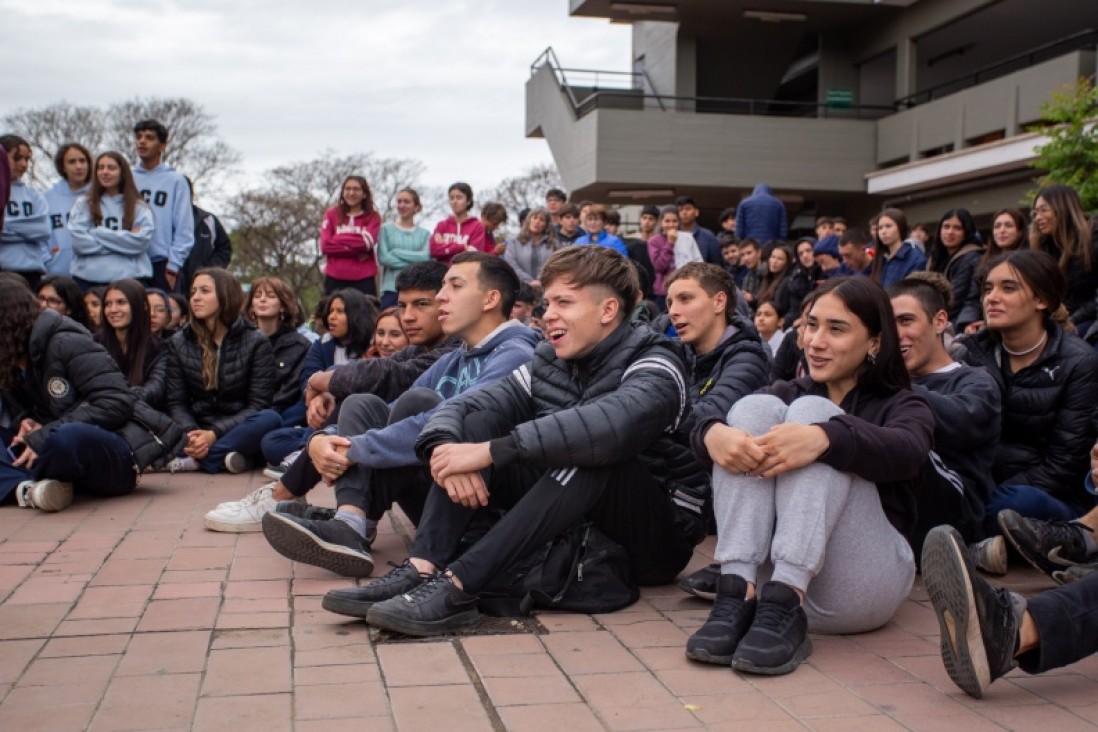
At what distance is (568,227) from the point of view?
11.8 meters

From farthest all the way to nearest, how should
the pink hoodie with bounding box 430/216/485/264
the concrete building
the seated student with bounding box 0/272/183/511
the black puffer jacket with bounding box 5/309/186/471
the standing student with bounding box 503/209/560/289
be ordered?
the concrete building, the standing student with bounding box 503/209/560/289, the pink hoodie with bounding box 430/216/485/264, the black puffer jacket with bounding box 5/309/186/471, the seated student with bounding box 0/272/183/511

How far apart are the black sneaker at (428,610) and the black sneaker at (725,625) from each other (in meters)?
0.76

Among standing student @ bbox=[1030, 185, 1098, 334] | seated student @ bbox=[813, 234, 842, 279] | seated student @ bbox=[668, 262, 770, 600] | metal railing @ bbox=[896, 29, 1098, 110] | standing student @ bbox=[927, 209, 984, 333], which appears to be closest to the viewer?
seated student @ bbox=[668, 262, 770, 600]

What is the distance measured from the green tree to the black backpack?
9.61 metres

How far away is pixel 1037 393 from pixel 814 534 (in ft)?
6.43

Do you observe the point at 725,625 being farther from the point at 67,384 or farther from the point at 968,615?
the point at 67,384

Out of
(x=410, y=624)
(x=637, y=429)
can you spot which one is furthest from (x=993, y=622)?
(x=410, y=624)

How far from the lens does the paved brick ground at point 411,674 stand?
2.91m

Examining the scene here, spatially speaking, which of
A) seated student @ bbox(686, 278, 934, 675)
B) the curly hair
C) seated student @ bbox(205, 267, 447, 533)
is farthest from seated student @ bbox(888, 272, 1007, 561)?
the curly hair

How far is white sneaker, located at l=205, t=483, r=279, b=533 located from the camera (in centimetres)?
537

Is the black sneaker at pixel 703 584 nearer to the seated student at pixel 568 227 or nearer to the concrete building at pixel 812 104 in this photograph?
the seated student at pixel 568 227

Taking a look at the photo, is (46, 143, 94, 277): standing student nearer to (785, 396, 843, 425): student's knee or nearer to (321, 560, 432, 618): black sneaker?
(321, 560, 432, 618): black sneaker

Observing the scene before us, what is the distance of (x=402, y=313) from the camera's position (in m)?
5.57

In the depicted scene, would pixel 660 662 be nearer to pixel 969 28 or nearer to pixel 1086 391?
pixel 1086 391
